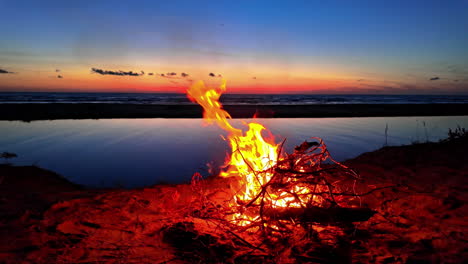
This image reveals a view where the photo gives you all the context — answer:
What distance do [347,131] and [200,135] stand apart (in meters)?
6.22

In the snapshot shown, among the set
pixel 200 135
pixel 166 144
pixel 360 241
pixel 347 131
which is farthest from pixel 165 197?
pixel 347 131

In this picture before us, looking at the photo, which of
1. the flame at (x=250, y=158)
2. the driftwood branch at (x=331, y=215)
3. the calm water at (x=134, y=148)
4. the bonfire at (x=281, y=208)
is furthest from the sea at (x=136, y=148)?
the driftwood branch at (x=331, y=215)

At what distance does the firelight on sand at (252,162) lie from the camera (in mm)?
3242

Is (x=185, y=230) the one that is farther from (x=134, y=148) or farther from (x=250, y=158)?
(x=134, y=148)

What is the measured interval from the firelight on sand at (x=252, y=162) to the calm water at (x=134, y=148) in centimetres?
236

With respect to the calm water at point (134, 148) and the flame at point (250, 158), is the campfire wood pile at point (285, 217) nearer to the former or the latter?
the flame at point (250, 158)

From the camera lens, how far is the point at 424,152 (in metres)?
6.59

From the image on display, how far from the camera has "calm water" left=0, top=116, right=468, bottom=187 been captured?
6.30m

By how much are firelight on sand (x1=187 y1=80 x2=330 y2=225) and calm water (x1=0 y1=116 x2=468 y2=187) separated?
2363 mm

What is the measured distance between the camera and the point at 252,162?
374 centimetres

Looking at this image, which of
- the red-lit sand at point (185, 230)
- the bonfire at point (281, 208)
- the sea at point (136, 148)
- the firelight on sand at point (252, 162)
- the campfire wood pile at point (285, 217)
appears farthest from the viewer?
the sea at point (136, 148)

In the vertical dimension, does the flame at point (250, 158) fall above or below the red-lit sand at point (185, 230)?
above

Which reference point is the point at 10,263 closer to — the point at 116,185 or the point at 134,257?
the point at 134,257

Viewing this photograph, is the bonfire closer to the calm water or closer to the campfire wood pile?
the campfire wood pile
